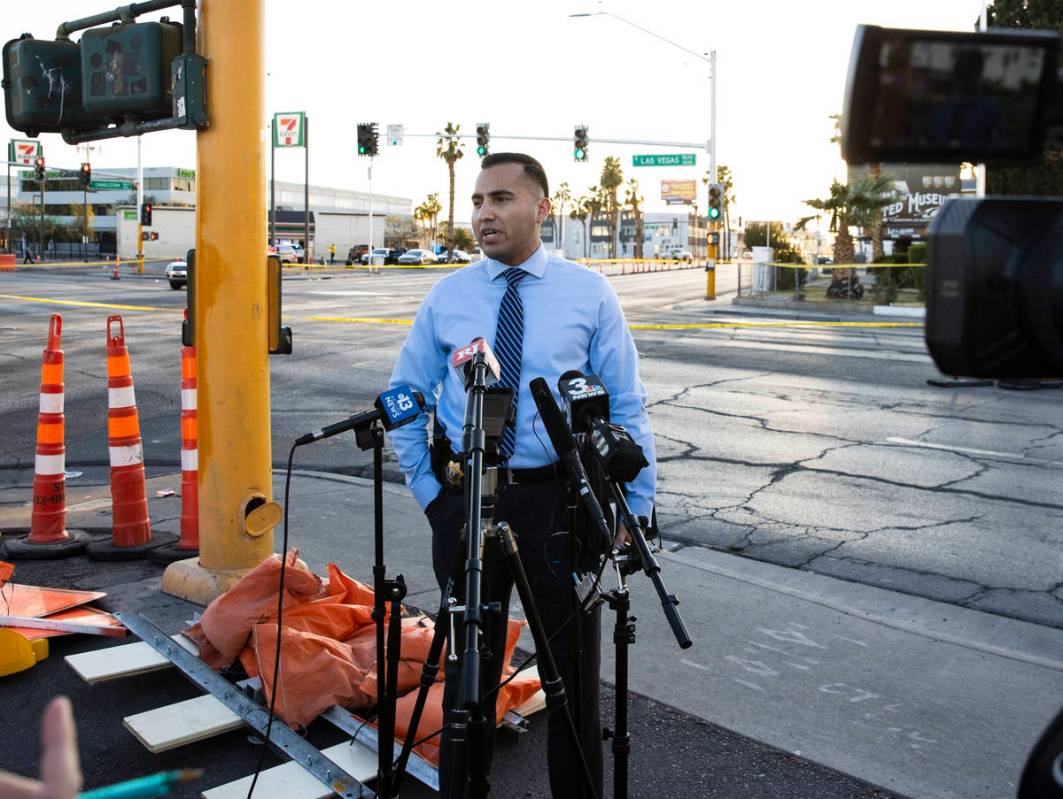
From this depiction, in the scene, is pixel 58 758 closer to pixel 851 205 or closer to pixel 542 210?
pixel 542 210

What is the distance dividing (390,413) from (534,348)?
51 centimetres

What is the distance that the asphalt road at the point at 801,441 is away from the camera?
262 inches

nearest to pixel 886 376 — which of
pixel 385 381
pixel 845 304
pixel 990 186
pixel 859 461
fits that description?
pixel 859 461

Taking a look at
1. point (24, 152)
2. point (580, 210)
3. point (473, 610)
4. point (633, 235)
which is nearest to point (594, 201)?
point (580, 210)

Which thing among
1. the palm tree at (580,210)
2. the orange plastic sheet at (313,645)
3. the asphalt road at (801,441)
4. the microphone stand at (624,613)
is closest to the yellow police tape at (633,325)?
the asphalt road at (801,441)

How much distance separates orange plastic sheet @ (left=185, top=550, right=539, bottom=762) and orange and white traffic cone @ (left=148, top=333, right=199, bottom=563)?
1669 mm

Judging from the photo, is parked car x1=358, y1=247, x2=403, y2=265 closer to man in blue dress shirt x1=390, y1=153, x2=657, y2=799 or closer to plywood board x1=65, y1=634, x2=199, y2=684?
plywood board x1=65, y1=634, x2=199, y2=684

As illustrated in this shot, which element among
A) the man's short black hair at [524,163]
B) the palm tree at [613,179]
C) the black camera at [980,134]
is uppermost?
the palm tree at [613,179]

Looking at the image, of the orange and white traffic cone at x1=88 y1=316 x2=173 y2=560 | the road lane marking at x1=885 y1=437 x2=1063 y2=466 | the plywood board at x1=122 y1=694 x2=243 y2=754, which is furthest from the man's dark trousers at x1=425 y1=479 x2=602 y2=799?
the road lane marking at x1=885 y1=437 x2=1063 y2=466

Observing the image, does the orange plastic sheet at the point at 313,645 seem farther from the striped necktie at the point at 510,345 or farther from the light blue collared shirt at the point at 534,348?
the striped necktie at the point at 510,345

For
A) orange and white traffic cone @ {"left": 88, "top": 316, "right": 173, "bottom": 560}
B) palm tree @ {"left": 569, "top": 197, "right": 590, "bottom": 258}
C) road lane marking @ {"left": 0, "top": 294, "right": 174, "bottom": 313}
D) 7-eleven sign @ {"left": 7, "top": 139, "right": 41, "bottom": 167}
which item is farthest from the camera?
palm tree @ {"left": 569, "top": 197, "right": 590, "bottom": 258}

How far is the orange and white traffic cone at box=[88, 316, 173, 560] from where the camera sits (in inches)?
245

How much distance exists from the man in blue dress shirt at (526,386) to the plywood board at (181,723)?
120 cm

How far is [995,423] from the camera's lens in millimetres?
11164
